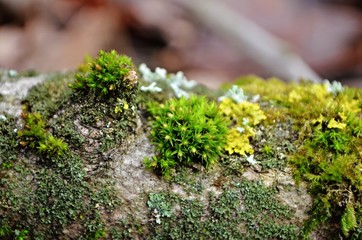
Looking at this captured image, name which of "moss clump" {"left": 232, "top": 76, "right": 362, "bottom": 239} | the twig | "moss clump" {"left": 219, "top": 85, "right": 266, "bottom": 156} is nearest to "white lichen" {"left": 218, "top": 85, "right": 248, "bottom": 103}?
"moss clump" {"left": 219, "top": 85, "right": 266, "bottom": 156}

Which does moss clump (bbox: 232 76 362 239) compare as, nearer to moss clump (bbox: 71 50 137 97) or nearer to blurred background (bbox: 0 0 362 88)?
moss clump (bbox: 71 50 137 97)

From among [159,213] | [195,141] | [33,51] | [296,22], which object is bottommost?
[159,213]

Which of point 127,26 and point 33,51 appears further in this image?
point 127,26

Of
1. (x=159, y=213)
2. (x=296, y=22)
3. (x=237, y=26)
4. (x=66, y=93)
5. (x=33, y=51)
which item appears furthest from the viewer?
(x=296, y=22)

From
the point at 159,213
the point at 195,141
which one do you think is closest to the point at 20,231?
the point at 159,213

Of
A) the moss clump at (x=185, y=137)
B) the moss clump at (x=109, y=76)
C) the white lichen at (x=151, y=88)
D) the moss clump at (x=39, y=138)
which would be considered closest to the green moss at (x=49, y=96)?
the moss clump at (x=39, y=138)

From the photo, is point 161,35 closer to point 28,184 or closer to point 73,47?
point 73,47
